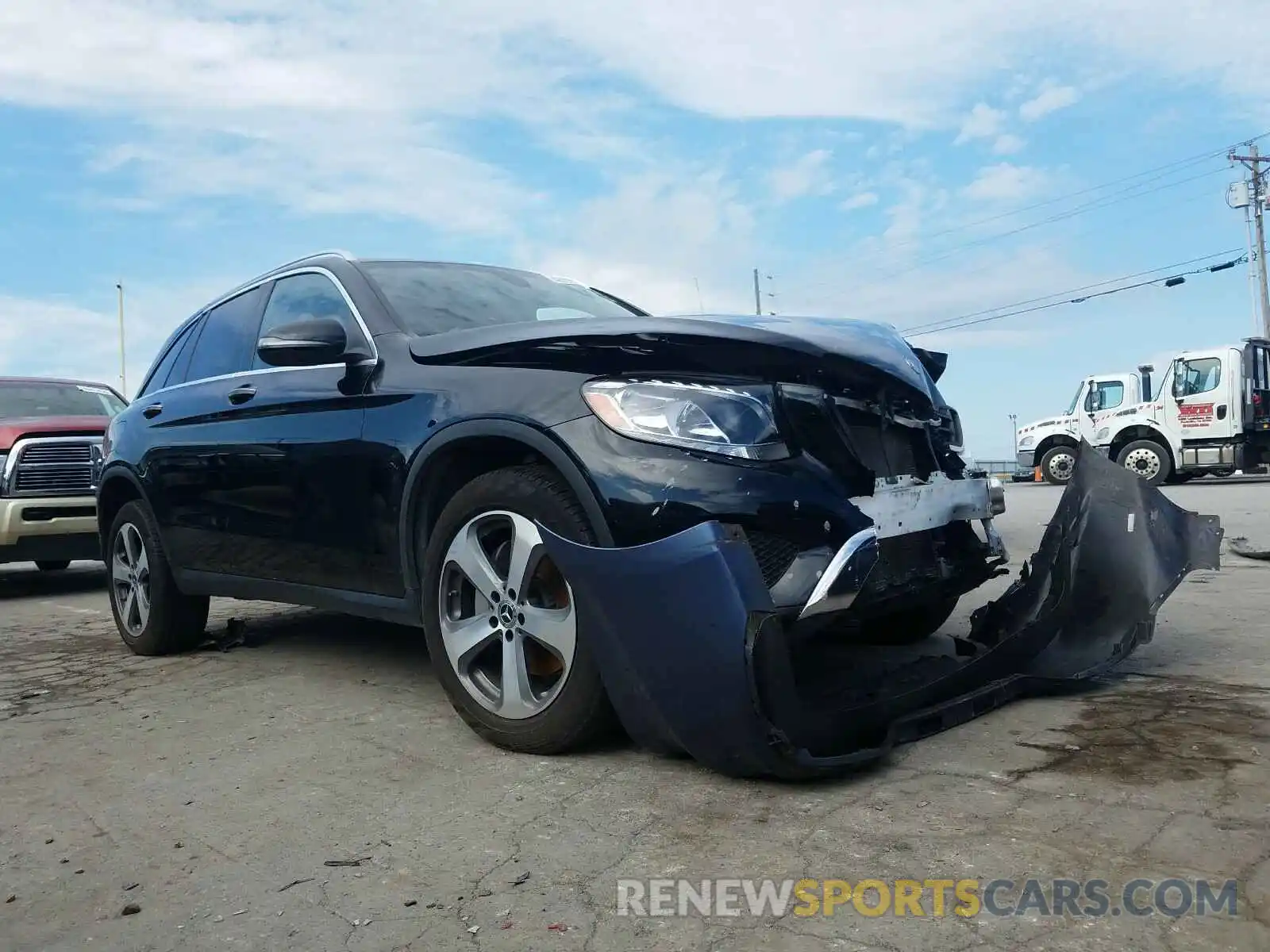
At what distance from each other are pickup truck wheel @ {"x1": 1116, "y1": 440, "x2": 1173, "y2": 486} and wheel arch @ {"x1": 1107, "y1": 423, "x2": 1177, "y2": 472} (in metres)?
0.05

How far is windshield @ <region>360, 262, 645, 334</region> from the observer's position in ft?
13.2

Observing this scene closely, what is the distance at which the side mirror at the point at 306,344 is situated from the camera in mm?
3869

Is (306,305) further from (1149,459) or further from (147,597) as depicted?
(1149,459)

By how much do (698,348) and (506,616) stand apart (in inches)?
38.0

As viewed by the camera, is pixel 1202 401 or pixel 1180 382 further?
A: pixel 1180 382

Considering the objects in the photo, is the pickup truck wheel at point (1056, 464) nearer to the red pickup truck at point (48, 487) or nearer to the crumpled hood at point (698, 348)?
the red pickup truck at point (48, 487)

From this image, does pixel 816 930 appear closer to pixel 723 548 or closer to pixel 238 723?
pixel 723 548

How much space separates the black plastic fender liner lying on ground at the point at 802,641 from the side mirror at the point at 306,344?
139cm

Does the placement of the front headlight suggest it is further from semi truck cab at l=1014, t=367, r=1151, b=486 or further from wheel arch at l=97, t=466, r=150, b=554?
semi truck cab at l=1014, t=367, r=1151, b=486

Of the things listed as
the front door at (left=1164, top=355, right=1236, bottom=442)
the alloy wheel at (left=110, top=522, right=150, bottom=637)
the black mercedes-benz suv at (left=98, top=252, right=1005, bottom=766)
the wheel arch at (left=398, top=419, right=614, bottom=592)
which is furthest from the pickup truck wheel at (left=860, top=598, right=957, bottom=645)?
the front door at (left=1164, top=355, right=1236, bottom=442)

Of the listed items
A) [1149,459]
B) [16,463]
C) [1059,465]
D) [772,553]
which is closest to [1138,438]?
[1149,459]

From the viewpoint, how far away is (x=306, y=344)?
3.86 metres
